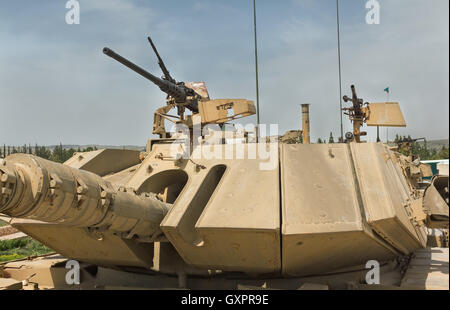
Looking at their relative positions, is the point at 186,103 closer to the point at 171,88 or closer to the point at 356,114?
the point at 171,88

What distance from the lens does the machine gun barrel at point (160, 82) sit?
29.2 ft

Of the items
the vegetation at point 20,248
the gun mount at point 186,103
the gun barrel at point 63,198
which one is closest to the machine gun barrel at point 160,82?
the gun mount at point 186,103

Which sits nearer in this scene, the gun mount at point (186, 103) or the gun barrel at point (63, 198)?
the gun barrel at point (63, 198)

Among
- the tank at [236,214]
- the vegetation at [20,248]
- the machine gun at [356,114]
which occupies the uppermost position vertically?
the machine gun at [356,114]

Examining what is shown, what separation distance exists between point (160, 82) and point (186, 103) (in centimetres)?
94

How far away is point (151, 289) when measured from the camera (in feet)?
25.6

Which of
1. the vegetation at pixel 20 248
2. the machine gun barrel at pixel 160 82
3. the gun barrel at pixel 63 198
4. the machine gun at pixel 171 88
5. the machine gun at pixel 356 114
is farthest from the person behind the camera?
the vegetation at pixel 20 248

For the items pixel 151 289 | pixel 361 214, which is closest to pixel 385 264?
pixel 361 214

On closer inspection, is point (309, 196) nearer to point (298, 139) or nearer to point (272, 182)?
point (272, 182)

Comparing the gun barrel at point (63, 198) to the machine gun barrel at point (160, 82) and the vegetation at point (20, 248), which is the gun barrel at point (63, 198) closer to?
the machine gun barrel at point (160, 82)

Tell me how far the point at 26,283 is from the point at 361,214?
640cm

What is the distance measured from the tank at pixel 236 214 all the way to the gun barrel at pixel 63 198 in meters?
0.01

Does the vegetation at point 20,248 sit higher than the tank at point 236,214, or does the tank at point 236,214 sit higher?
the tank at point 236,214

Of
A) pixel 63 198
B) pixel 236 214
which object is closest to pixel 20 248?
pixel 236 214
